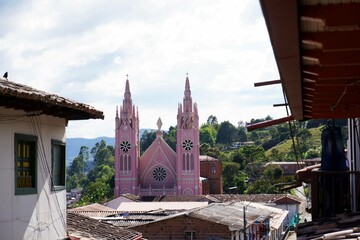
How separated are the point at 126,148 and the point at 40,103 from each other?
6643cm

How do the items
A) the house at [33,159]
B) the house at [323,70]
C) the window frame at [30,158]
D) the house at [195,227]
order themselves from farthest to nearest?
1. the house at [195,227]
2. the window frame at [30,158]
3. the house at [33,159]
4. the house at [323,70]

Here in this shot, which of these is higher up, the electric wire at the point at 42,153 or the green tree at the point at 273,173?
the electric wire at the point at 42,153

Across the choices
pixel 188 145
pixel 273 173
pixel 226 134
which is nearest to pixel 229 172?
pixel 273 173

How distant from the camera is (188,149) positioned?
72688 millimetres

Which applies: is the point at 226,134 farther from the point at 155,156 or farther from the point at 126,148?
the point at 126,148

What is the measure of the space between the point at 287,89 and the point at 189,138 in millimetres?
67897

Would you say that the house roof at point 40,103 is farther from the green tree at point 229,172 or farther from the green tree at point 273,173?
the green tree at point 229,172

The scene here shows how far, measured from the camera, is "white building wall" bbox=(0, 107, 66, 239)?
719 cm

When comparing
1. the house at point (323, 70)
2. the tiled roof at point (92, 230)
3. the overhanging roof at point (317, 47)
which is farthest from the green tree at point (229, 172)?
A: the overhanging roof at point (317, 47)

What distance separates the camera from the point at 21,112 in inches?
299

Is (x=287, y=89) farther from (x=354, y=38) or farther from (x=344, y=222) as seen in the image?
(x=344, y=222)

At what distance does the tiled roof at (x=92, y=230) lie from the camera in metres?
10.3

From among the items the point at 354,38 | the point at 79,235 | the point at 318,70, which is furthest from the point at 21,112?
the point at 354,38

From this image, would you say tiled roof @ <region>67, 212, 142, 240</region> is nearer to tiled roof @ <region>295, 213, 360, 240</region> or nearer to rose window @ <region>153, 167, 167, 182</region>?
tiled roof @ <region>295, 213, 360, 240</region>
